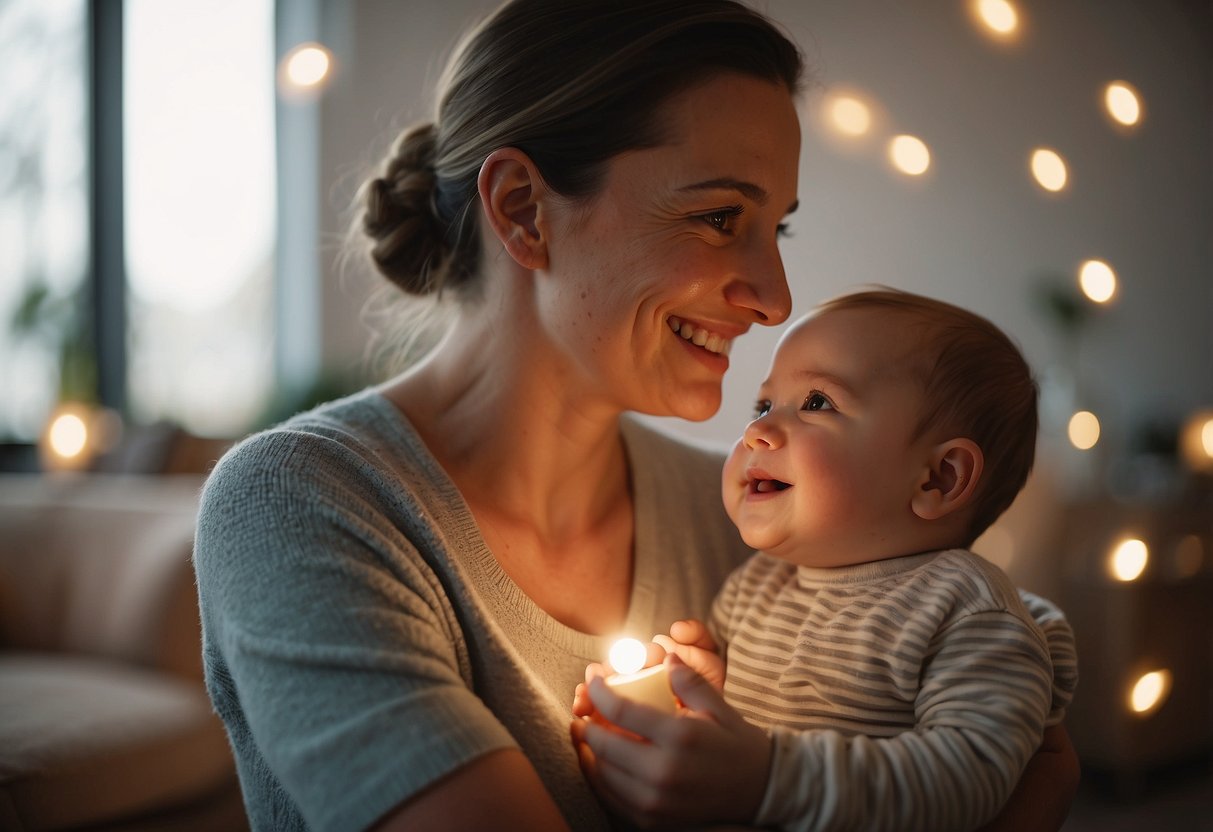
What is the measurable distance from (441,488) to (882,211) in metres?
2.52

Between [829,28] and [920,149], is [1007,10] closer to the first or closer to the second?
[920,149]

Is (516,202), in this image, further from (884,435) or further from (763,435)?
(884,435)

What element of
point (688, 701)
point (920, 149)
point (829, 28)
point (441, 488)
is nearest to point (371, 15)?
point (829, 28)

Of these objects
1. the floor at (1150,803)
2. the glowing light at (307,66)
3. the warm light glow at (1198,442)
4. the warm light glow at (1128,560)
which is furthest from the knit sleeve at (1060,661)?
the warm light glow at (1198,442)

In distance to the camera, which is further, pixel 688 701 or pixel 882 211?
pixel 882 211

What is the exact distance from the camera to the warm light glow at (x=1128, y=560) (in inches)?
128

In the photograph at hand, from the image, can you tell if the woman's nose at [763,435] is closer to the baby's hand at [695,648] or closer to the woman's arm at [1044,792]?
the baby's hand at [695,648]

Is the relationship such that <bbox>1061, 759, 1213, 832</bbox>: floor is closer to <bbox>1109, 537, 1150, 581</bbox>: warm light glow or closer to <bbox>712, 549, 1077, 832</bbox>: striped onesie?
<bbox>1109, 537, 1150, 581</bbox>: warm light glow

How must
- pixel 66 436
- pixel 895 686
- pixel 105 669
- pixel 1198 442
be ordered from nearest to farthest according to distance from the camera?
pixel 895 686 → pixel 105 669 → pixel 66 436 → pixel 1198 442

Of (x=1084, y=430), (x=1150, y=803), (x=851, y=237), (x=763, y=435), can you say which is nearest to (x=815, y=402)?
(x=763, y=435)

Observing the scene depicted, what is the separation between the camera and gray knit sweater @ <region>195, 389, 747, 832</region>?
0.85 meters

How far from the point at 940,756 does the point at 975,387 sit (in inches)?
16.8

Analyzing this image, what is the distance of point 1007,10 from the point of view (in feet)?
5.11

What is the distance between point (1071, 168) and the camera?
3.54 m
